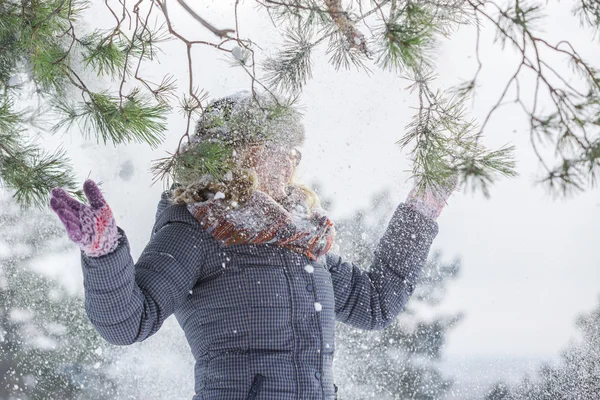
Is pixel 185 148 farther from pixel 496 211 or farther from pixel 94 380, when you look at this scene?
pixel 496 211

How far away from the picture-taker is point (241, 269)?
146cm

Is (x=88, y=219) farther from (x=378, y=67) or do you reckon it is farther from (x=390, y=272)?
(x=390, y=272)

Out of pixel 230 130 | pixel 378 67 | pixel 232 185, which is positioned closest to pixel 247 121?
pixel 230 130

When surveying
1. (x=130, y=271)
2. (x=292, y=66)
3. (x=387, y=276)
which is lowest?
(x=130, y=271)

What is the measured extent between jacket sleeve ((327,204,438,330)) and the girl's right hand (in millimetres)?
731

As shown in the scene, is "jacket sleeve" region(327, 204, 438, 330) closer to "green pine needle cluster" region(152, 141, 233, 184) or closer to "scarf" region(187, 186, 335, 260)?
"scarf" region(187, 186, 335, 260)

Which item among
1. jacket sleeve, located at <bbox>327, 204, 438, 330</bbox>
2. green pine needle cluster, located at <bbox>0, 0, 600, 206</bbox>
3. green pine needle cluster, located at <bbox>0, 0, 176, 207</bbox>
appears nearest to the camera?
green pine needle cluster, located at <bbox>0, 0, 600, 206</bbox>

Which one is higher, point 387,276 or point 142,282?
point 387,276

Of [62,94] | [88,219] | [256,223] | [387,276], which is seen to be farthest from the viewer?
[387,276]

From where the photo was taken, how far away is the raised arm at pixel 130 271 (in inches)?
45.2

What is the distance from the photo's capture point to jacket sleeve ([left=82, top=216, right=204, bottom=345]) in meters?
1.23

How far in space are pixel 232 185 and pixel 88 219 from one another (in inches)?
15.7

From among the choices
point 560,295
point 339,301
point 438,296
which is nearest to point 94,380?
point 438,296

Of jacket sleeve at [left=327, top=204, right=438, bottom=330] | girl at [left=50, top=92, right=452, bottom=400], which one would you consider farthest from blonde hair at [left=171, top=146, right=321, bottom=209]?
jacket sleeve at [left=327, top=204, right=438, bottom=330]
